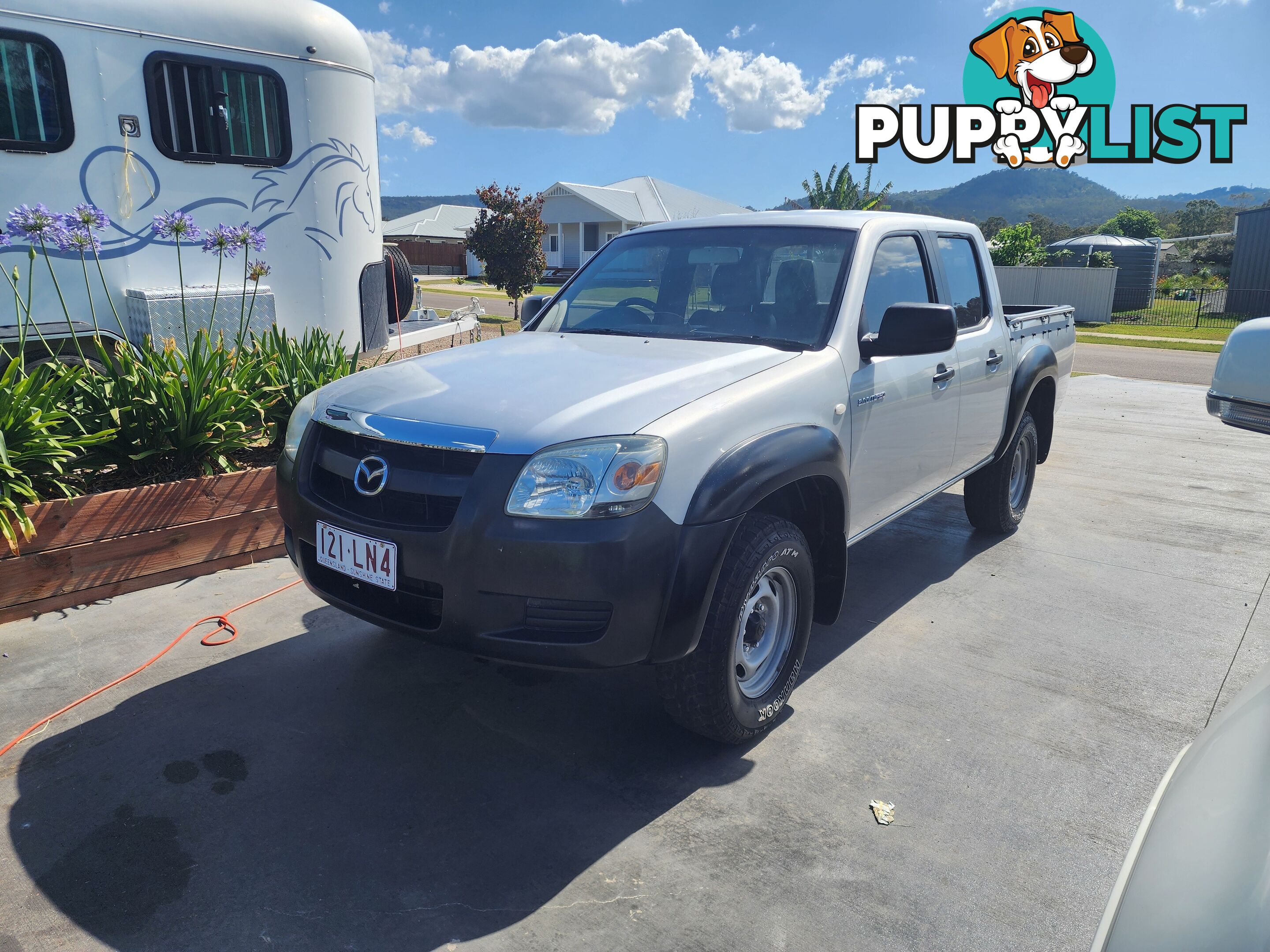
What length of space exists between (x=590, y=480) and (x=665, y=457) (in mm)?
240

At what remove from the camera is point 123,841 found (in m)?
2.57

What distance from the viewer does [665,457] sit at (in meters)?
2.58

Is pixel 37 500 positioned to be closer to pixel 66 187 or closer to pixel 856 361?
pixel 66 187

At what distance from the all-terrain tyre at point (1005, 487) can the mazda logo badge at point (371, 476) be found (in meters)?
3.67

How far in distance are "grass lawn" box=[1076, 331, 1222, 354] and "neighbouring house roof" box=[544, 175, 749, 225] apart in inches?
961

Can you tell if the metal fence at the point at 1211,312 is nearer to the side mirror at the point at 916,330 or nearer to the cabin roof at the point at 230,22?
the cabin roof at the point at 230,22

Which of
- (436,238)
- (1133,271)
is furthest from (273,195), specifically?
(436,238)

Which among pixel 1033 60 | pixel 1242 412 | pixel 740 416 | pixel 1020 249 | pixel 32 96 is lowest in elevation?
pixel 740 416

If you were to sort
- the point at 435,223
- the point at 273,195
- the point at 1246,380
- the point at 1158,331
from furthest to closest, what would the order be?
the point at 435,223
the point at 1158,331
the point at 273,195
the point at 1246,380

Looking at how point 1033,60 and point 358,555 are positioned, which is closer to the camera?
point 358,555

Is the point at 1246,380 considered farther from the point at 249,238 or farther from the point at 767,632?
the point at 249,238

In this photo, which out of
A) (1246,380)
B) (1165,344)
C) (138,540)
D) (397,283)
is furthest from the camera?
(1165,344)

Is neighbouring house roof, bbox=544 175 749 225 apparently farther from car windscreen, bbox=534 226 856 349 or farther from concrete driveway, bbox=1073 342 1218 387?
car windscreen, bbox=534 226 856 349

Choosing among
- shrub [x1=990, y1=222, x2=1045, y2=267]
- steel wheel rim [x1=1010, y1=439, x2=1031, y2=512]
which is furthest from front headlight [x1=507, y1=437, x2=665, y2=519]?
shrub [x1=990, y1=222, x2=1045, y2=267]
